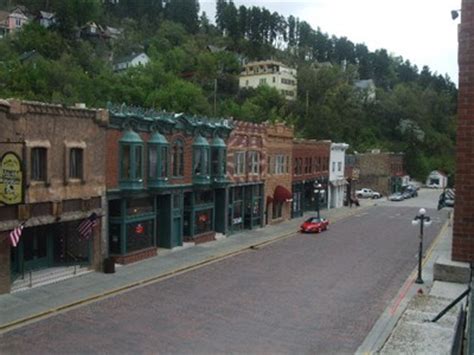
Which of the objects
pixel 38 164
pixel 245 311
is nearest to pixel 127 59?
pixel 38 164

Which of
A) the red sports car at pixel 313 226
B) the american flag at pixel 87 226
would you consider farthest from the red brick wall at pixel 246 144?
the american flag at pixel 87 226

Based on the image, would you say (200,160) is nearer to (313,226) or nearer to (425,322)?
(313,226)

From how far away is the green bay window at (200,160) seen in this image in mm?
34094

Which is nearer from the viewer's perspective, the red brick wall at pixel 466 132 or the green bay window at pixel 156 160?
the red brick wall at pixel 466 132

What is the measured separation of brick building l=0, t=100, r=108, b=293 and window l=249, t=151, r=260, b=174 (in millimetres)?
17182

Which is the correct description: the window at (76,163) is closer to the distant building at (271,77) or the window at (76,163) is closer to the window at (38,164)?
the window at (38,164)

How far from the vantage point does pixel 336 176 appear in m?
64.1

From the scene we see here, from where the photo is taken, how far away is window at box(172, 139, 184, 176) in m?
32.1

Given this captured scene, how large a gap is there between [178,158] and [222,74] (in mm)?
81225

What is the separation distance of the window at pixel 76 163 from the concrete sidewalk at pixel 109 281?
183 inches

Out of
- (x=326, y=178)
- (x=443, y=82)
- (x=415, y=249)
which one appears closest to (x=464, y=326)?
(x=415, y=249)

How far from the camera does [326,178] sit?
60594 millimetres

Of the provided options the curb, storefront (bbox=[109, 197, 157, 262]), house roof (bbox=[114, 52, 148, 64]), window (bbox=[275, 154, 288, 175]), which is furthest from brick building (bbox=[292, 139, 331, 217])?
house roof (bbox=[114, 52, 148, 64])

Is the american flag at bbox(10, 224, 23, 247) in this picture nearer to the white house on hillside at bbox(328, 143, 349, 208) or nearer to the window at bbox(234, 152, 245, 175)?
the window at bbox(234, 152, 245, 175)
